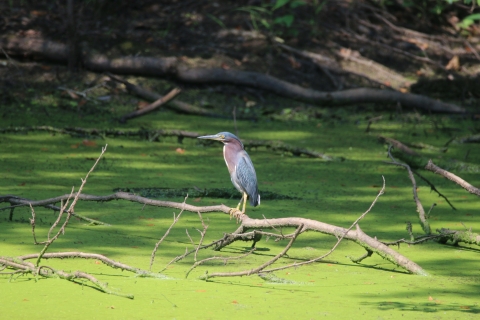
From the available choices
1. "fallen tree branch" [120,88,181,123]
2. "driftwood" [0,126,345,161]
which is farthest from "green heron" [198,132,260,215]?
"fallen tree branch" [120,88,181,123]

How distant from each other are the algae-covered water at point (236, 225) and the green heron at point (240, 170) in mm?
257

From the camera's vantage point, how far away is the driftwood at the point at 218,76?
789cm

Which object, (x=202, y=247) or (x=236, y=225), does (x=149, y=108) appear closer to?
(x=236, y=225)

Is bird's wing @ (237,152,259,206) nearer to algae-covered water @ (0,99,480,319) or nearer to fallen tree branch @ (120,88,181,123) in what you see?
A: algae-covered water @ (0,99,480,319)

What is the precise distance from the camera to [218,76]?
26.0ft

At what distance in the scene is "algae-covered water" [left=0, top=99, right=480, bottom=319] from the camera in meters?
2.79

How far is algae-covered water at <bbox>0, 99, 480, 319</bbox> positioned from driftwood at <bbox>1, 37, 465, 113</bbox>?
26 cm

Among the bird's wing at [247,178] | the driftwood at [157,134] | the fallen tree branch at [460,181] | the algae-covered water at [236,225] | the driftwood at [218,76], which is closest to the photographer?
the algae-covered water at [236,225]

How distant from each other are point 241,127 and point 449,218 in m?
3.00

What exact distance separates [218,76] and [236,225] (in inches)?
154

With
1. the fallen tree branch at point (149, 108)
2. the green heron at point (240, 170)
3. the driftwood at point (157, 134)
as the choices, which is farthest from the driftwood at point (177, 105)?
the green heron at point (240, 170)

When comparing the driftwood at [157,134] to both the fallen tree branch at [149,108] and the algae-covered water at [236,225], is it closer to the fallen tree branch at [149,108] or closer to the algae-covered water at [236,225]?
the algae-covered water at [236,225]

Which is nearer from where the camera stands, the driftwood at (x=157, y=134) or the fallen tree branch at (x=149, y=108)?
the driftwood at (x=157, y=134)

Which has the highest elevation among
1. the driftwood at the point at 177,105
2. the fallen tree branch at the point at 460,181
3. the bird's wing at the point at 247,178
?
the fallen tree branch at the point at 460,181
